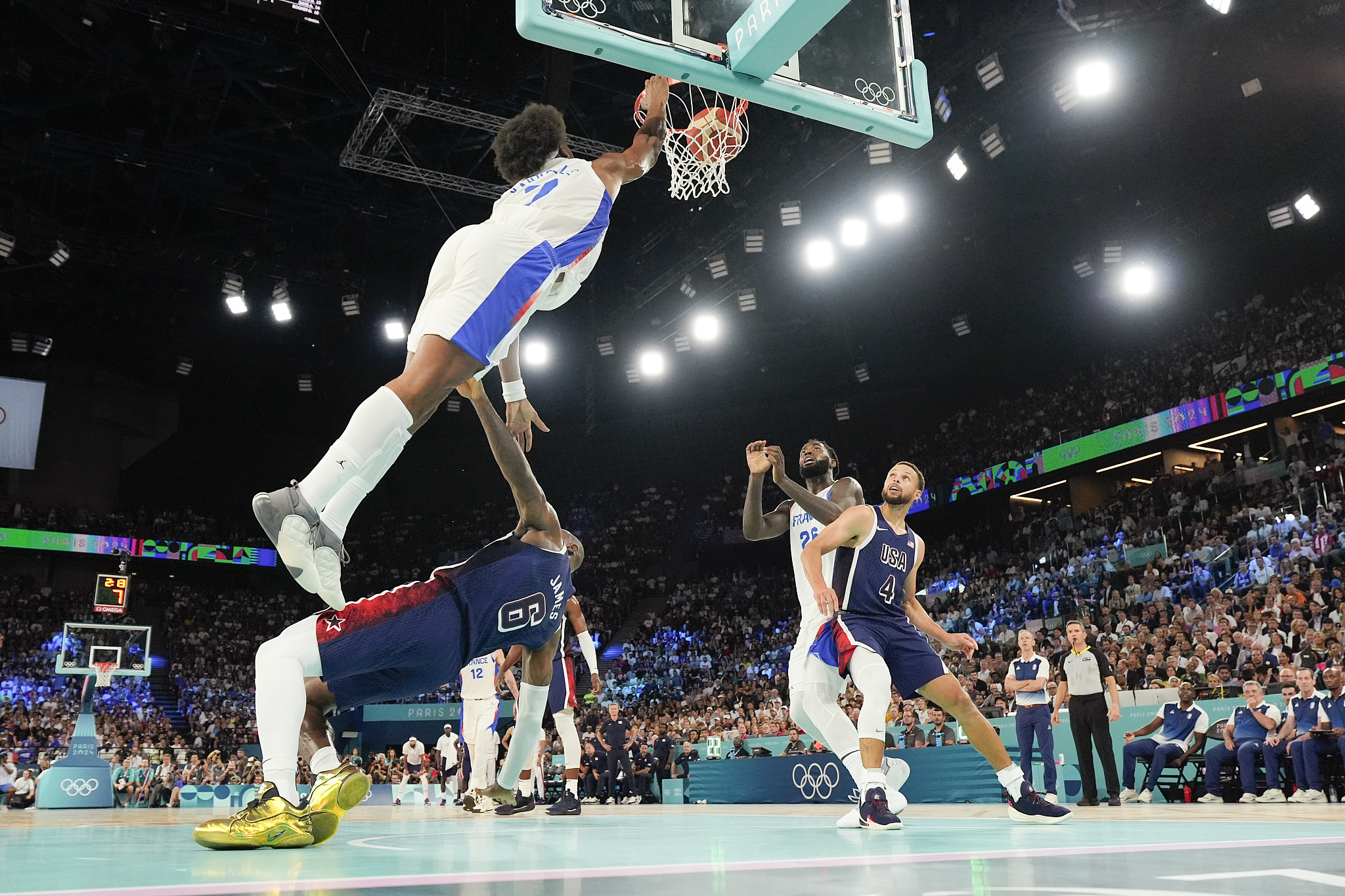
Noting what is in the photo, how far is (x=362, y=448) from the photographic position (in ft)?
10.7

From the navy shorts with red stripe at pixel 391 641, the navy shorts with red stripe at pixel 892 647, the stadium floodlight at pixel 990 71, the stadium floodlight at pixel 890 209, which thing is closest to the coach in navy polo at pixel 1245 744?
the navy shorts with red stripe at pixel 892 647

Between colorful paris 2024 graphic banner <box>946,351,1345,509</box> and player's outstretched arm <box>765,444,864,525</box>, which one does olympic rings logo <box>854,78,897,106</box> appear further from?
colorful paris 2024 graphic banner <box>946,351,1345,509</box>

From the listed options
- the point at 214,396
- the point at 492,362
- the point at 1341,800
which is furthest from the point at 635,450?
the point at 492,362

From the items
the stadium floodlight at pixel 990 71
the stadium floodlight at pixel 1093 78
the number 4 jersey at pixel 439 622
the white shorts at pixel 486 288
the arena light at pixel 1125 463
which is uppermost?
the stadium floodlight at pixel 990 71

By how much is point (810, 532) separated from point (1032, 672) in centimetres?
419

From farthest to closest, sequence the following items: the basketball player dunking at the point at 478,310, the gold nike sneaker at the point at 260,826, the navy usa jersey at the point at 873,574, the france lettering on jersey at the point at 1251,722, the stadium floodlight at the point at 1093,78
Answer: the stadium floodlight at the point at 1093,78 → the france lettering on jersey at the point at 1251,722 → the navy usa jersey at the point at 873,574 → the gold nike sneaker at the point at 260,826 → the basketball player dunking at the point at 478,310

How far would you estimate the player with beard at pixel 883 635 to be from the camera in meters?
5.16

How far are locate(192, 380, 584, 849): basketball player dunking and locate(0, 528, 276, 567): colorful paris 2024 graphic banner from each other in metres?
31.0

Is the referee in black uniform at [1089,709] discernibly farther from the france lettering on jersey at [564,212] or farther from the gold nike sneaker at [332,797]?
the gold nike sneaker at [332,797]

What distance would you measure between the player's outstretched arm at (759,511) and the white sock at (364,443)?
248cm

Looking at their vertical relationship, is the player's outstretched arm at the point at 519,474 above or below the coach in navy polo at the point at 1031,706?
above

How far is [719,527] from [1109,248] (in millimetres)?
14682

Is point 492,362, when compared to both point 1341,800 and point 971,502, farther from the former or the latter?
point 971,502

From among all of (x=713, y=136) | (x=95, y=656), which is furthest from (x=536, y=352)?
(x=713, y=136)
